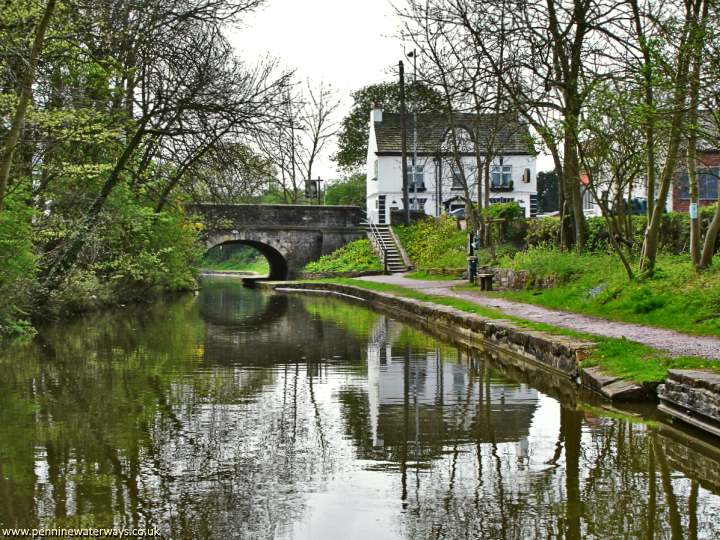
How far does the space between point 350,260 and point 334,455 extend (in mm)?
38617

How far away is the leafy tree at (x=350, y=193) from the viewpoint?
7044cm

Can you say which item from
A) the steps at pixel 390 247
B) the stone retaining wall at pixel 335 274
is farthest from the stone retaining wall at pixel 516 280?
the steps at pixel 390 247

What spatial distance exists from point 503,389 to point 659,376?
1938 mm

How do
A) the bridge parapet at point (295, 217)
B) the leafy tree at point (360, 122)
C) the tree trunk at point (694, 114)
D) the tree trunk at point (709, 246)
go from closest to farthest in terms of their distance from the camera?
1. the tree trunk at point (694, 114)
2. the tree trunk at point (709, 246)
3. the bridge parapet at point (295, 217)
4. the leafy tree at point (360, 122)

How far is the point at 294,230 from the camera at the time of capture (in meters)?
49.1

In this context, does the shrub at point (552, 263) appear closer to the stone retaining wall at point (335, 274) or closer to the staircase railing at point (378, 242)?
the stone retaining wall at point (335, 274)

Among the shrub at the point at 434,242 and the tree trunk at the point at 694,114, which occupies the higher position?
the tree trunk at the point at 694,114

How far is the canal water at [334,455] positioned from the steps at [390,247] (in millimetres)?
29048

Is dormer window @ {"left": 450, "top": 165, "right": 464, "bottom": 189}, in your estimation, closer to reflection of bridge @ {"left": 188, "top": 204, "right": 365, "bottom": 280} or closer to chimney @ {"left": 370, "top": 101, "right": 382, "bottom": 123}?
reflection of bridge @ {"left": 188, "top": 204, "right": 365, "bottom": 280}

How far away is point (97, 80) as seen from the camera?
2044cm

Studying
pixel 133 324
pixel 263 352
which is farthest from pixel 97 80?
pixel 263 352

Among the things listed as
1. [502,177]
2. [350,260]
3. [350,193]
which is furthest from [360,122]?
[350,260]

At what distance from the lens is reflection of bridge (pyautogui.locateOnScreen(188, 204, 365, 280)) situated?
48.4m

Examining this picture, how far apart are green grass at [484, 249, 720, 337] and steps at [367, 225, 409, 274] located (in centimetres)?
1983
